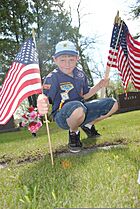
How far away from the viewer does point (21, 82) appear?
379 cm

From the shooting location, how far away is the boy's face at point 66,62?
4129 millimetres

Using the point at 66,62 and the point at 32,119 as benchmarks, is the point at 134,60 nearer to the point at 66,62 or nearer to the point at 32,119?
the point at 66,62

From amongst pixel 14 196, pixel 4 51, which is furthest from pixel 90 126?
pixel 4 51

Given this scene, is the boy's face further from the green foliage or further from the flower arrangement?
the green foliage

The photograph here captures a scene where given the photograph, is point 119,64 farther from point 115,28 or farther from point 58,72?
point 58,72

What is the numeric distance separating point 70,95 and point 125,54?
1.39m

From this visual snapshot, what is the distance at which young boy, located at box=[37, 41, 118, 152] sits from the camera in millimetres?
3922

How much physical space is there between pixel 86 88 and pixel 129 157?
1.52 m

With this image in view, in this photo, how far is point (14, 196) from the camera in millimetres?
2418

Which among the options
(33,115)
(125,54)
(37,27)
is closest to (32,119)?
(33,115)

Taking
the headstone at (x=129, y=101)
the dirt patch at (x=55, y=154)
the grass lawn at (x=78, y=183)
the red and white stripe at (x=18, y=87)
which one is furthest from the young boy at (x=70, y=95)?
the headstone at (x=129, y=101)

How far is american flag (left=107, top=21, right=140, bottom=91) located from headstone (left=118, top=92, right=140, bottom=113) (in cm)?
2115

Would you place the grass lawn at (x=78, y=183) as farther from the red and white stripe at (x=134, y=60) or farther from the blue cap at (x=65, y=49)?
the red and white stripe at (x=134, y=60)

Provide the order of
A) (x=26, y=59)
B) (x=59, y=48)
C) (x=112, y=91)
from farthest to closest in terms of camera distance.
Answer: (x=112, y=91) → (x=59, y=48) → (x=26, y=59)
